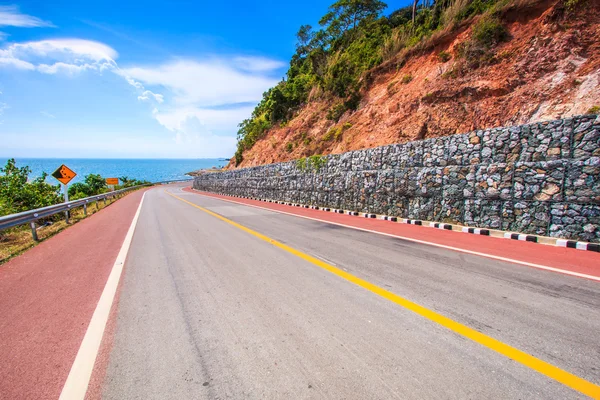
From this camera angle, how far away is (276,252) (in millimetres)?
6223

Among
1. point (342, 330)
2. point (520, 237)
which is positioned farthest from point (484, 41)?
point (342, 330)

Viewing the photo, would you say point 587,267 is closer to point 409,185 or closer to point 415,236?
point 415,236

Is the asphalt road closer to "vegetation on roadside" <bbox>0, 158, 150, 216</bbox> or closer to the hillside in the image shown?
the hillside

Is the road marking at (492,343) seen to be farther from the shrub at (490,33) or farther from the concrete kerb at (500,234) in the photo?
the shrub at (490,33)

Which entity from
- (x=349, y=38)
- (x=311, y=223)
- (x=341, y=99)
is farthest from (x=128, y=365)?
(x=349, y=38)

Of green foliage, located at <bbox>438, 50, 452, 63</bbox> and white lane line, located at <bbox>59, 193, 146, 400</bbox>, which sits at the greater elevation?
green foliage, located at <bbox>438, 50, 452, 63</bbox>

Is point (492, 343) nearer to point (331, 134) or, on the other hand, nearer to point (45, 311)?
point (45, 311)

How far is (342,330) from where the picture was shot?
300cm

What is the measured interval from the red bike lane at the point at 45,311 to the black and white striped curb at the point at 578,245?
9043mm

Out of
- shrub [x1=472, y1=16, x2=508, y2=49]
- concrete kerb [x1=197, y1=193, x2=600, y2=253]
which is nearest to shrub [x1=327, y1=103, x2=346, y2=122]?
shrub [x1=472, y1=16, x2=508, y2=49]

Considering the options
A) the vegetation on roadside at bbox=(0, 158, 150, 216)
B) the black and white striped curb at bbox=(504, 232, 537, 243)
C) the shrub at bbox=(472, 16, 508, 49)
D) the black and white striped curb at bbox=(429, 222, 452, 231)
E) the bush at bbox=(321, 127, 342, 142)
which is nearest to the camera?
the black and white striped curb at bbox=(504, 232, 537, 243)

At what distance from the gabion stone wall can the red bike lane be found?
9312 mm

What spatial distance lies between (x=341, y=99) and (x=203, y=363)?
79.9 feet

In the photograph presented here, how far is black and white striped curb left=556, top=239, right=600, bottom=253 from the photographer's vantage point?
20.8 ft
